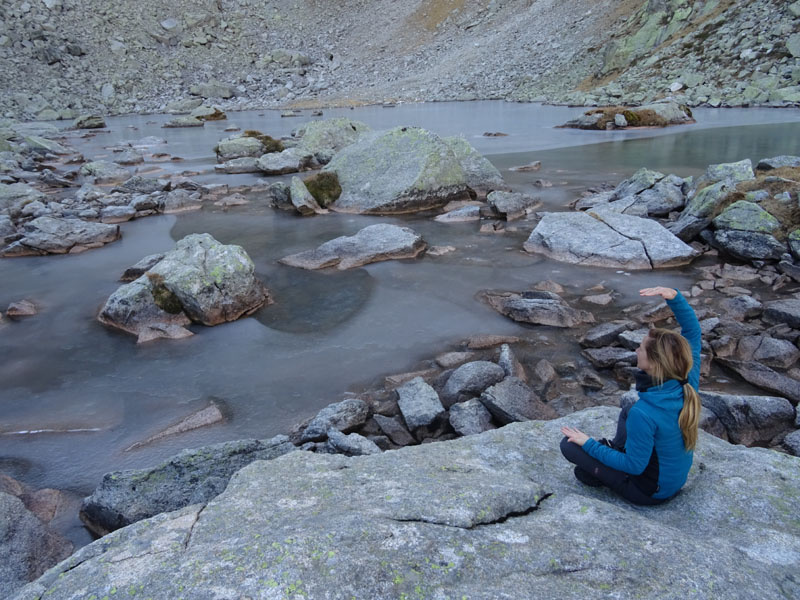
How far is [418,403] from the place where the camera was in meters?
5.75

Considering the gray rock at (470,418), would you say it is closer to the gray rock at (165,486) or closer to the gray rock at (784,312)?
the gray rock at (165,486)

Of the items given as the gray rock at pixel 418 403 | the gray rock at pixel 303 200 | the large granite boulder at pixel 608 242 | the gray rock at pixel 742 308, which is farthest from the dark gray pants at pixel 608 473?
the gray rock at pixel 303 200

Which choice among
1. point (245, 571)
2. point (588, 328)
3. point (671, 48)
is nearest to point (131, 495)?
point (245, 571)

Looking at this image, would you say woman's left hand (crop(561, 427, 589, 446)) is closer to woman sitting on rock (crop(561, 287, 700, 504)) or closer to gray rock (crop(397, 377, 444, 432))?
woman sitting on rock (crop(561, 287, 700, 504))

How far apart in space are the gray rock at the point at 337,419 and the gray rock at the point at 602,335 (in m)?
3.15

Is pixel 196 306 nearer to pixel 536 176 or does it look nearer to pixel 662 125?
pixel 536 176

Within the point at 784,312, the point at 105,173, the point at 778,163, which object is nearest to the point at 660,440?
the point at 784,312

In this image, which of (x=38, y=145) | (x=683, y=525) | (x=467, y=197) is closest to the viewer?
(x=683, y=525)

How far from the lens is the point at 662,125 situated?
27484 millimetres

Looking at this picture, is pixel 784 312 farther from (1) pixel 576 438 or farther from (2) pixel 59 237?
(2) pixel 59 237

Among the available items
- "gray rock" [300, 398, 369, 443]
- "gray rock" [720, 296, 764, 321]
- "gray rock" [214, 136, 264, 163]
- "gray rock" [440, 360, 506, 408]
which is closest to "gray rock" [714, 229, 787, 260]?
"gray rock" [720, 296, 764, 321]

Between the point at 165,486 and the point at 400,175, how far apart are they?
439 inches

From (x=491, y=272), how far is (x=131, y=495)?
6.93 metres

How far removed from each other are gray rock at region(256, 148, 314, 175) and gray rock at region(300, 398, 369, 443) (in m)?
15.7
